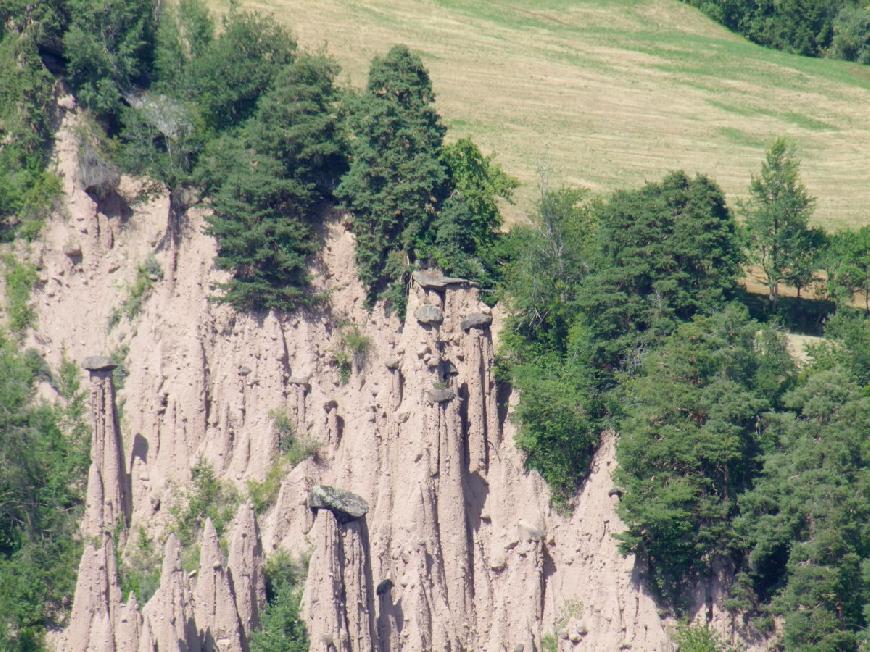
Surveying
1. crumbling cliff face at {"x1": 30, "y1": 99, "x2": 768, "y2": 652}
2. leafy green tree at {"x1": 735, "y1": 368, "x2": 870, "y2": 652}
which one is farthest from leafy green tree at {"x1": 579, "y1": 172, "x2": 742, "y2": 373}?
leafy green tree at {"x1": 735, "y1": 368, "x2": 870, "y2": 652}

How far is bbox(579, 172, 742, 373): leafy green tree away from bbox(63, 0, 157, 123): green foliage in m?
20.8

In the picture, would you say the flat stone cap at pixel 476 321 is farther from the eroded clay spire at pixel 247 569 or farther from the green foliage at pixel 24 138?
the green foliage at pixel 24 138

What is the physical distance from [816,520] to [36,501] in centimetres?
2770

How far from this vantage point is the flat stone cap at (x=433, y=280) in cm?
6500

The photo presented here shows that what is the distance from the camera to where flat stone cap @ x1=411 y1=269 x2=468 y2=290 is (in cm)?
6500

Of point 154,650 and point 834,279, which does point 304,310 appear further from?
point 834,279

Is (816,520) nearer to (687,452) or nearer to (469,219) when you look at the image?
(687,452)

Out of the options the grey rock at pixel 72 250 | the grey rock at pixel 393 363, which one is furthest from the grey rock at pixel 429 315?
the grey rock at pixel 72 250

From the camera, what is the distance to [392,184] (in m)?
67.6

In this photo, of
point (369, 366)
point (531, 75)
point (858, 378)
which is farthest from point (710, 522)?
point (531, 75)

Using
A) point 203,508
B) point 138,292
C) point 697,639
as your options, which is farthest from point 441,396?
point 138,292

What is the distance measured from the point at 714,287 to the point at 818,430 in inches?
340

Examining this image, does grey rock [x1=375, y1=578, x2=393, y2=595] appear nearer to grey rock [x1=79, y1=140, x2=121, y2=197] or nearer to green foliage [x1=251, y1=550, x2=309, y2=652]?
green foliage [x1=251, y1=550, x2=309, y2=652]

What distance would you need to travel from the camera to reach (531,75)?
4008 inches
